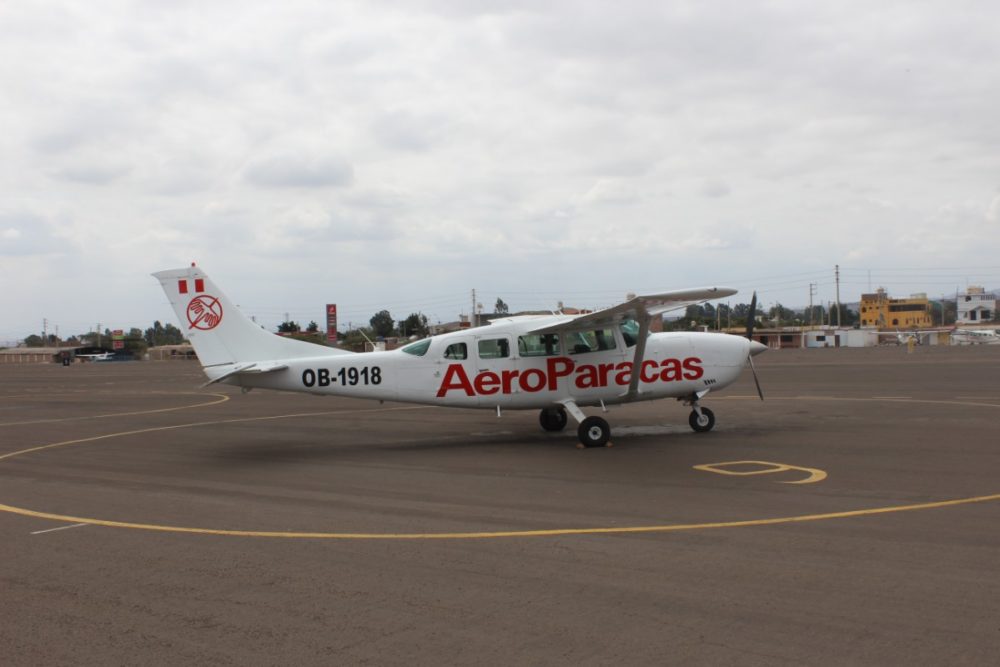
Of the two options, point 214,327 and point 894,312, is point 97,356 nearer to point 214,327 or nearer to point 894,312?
point 214,327

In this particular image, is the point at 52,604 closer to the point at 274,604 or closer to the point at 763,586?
the point at 274,604

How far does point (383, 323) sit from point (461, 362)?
10265cm

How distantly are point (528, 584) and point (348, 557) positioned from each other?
6.89 feet

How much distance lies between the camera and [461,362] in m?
16.5

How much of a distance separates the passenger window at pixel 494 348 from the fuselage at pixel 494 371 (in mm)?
10

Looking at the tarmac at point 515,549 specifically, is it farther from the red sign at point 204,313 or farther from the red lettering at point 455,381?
the red sign at point 204,313

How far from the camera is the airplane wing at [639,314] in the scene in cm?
1389

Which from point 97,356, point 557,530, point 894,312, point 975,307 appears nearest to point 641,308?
point 557,530

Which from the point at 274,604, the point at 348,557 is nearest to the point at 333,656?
the point at 274,604

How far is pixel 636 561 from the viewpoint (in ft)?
24.8

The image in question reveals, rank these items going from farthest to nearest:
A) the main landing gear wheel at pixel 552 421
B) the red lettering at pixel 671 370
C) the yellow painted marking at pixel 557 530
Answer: the main landing gear wheel at pixel 552 421 → the red lettering at pixel 671 370 → the yellow painted marking at pixel 557 530

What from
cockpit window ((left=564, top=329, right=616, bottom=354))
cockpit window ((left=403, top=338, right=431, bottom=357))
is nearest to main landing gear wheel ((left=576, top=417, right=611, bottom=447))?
cockpit window ((left=564, top=329, right=616, bottom=354))

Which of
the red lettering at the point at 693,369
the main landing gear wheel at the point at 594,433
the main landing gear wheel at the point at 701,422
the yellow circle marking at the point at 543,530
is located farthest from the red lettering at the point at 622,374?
the yellow circle marking at the point at 543,530

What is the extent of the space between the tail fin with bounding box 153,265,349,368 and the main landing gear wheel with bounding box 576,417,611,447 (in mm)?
5651
